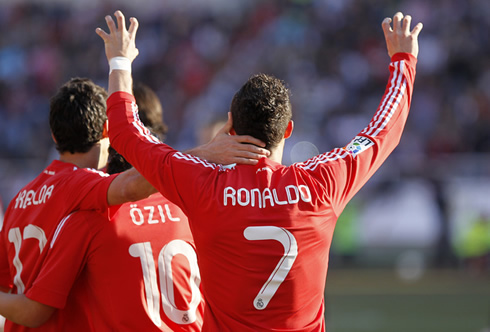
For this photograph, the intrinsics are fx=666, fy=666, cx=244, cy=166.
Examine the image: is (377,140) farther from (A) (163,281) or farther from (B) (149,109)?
(B) (149,109)

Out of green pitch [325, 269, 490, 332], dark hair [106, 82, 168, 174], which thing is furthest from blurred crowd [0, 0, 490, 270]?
dark hair [106, 82, 168, 174]

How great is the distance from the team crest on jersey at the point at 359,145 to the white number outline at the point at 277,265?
0.46m

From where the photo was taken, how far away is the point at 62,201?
10.1 ft

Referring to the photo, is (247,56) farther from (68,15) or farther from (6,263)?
(6,263)

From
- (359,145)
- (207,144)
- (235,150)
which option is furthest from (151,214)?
(359,145)

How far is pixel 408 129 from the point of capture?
1440cm

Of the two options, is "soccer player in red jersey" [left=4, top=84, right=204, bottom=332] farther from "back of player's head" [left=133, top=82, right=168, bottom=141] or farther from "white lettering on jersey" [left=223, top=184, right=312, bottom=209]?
"back of player's head" [left=133, top=82, right=168, bottom=141]

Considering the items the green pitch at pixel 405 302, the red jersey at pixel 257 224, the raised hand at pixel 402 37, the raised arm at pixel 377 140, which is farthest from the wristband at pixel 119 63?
the green pitch at pixel 405 302

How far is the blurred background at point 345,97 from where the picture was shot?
11586 millimetres

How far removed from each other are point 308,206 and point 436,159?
1043 centimetres

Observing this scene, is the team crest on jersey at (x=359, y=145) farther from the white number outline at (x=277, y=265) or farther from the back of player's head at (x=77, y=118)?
the back of player's head at (x=77, y=118)

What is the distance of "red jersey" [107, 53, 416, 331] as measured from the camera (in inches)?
101

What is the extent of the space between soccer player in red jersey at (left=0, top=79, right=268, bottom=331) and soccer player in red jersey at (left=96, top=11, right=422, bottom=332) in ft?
0.43

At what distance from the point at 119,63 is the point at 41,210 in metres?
0.80
